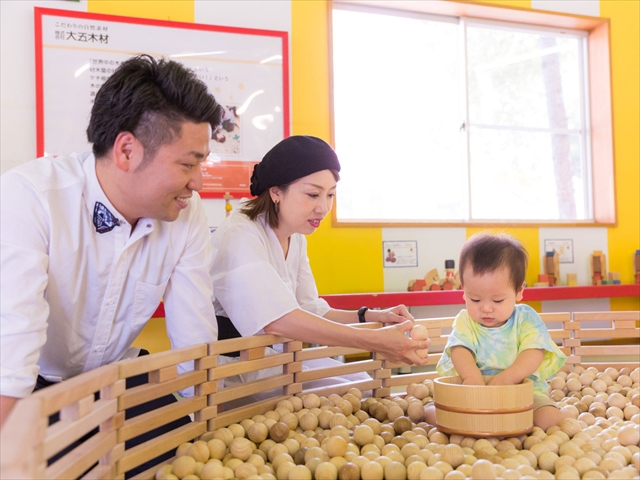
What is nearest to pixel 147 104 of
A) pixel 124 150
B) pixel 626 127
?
pixel 124 150

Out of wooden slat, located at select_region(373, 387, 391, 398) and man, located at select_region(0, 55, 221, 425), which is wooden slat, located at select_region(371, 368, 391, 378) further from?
man, located at select_region(0, 55, 221, 425)

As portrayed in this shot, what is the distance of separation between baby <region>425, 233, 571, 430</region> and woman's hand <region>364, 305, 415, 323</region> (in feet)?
0.85

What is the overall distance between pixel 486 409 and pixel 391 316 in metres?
0.57

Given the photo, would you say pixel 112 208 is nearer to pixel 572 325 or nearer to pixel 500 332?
pixel 500 332

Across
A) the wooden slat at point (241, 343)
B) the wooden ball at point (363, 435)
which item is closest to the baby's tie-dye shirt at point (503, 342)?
the wooden ball at point (363, 435)

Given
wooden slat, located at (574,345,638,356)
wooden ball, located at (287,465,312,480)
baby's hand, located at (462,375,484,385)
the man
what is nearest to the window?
wooden slat, located at (574,345,638,356)

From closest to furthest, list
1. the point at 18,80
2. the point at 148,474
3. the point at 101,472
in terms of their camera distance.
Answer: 1. the point at 101,472
2. the point at 148,474
3. the point at 18,80

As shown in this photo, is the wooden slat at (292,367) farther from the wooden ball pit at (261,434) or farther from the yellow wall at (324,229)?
the yellow wall at (324,229)

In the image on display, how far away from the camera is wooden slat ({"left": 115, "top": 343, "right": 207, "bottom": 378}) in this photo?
3.54ft

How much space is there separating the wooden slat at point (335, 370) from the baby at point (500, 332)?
0.80ft

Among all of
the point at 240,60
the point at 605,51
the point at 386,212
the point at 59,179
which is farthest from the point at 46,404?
the point at 605,51

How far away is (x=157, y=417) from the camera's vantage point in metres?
1.17

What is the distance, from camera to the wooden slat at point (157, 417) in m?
1.08

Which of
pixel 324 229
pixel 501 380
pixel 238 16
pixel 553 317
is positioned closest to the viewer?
pixel 501 380
